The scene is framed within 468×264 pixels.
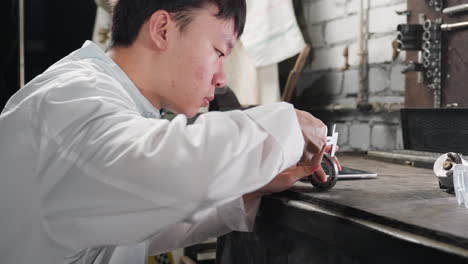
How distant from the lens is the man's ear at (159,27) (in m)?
1.09

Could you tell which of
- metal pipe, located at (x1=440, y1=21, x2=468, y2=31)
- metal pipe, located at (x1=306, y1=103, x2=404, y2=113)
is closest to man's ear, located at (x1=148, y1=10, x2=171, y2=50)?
metal pipe, located at (x1=440, y1=21, x2=468, y2=31)

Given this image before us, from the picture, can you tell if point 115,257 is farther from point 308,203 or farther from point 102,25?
point 102,25

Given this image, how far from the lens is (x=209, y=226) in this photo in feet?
4.24

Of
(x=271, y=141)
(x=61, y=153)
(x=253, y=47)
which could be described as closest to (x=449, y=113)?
(x=271, y=141)

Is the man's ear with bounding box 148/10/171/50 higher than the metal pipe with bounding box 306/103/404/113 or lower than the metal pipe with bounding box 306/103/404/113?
higher

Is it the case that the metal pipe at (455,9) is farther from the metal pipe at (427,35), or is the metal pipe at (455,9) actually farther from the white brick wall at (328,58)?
the white brick wall at (328,58)

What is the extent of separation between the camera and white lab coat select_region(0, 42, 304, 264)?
75cm

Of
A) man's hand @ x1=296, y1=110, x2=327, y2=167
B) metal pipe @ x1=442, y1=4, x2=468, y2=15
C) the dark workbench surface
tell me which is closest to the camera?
the dark workbench surface

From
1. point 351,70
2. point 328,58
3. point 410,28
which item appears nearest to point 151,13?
point 410,28

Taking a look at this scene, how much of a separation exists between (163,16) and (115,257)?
1.75 ft

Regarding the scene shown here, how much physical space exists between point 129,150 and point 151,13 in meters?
0.47

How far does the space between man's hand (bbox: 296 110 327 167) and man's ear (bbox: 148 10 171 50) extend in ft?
1.13

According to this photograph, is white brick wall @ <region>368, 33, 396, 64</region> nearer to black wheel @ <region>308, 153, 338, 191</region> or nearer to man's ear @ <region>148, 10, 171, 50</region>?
black wheel @ <region>308, 153, 338, 191</region>

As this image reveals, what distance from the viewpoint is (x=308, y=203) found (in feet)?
3.41
